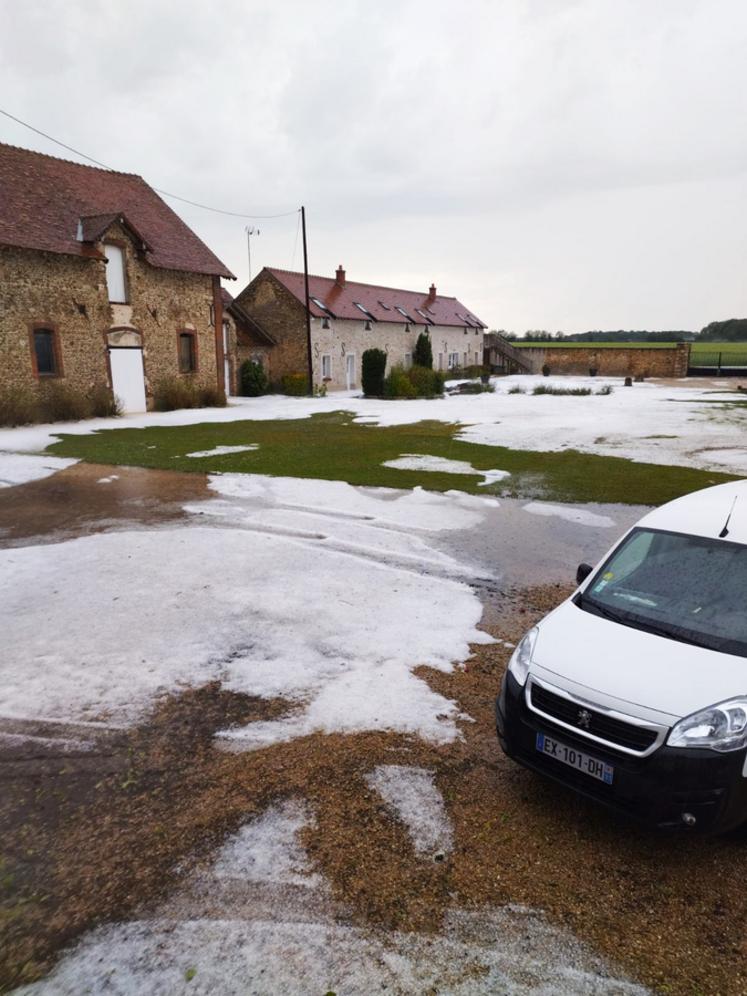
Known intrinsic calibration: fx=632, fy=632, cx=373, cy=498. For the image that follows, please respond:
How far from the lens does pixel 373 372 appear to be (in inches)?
1352

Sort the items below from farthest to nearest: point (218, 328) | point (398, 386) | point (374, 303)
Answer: point (374, 303)
point (398, 386)
point (218, 328)

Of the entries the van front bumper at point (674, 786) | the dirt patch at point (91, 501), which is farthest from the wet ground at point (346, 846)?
the dirt patch at point (91, 501)

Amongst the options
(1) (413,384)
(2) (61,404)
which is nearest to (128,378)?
(2) (61,404)

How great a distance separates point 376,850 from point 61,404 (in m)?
22.8

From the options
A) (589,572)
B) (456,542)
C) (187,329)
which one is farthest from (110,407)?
(589,572)

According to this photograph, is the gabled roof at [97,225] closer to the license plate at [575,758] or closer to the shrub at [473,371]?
the license plate at [575,758]

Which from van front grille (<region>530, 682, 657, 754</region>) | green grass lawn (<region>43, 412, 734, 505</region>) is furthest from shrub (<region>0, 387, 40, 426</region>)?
van front grille (<region>530, 682, 657, 754</region>)

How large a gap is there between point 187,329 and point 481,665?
26.3 m

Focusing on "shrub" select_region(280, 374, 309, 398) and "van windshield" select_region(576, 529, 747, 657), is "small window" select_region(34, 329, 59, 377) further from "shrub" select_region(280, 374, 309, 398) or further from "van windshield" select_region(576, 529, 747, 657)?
"van windshield" select_region(576, 529, 747, 657)

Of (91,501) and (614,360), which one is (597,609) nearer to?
(91,501)

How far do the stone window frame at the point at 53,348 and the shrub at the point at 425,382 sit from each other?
1831cm

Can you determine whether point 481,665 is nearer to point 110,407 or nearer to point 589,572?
point 589,572

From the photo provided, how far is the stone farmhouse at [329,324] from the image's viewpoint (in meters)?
38.4

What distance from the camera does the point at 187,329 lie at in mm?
28422
